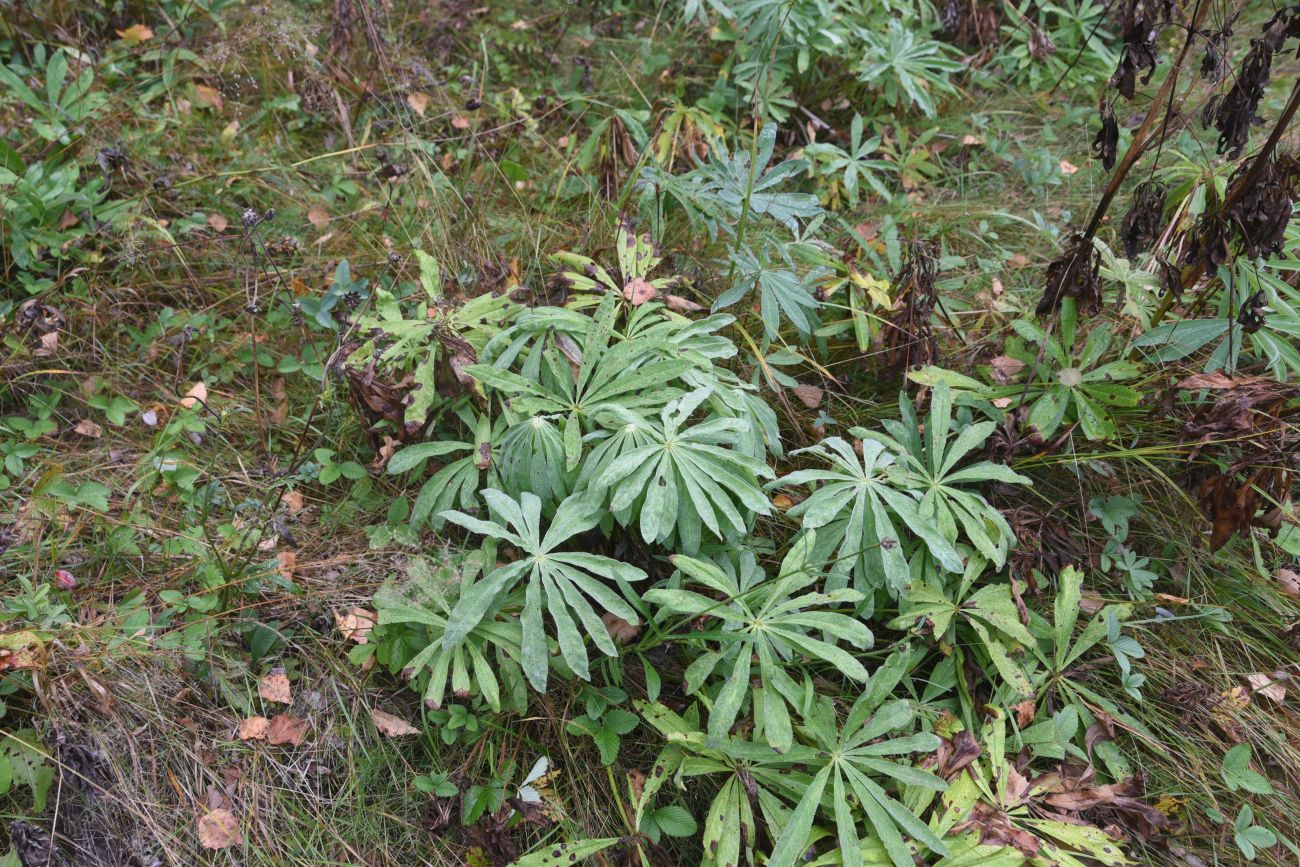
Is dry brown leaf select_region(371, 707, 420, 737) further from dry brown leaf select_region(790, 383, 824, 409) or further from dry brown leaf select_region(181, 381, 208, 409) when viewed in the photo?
dry brown leaf select_region(790, 383, 824, 409)

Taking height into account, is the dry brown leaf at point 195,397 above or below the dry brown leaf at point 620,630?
above

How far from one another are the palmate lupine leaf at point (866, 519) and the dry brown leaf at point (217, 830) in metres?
1.58

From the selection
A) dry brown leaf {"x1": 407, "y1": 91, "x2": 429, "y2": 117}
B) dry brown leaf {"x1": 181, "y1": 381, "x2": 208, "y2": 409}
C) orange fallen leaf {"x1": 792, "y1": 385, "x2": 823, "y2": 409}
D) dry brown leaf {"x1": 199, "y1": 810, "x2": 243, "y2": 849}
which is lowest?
dry brown leaf {"x1": 199, "y1": 810, "x2": 243, "y2": 849}

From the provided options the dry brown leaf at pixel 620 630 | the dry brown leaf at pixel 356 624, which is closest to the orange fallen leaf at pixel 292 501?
the dry brown leaf at pixel 356 624

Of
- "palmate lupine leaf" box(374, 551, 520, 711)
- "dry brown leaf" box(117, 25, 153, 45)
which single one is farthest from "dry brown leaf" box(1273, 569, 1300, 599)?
"dry brown leaf" box(117, 25, 153, 45)

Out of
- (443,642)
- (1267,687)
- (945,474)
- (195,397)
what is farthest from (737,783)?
(195,397)

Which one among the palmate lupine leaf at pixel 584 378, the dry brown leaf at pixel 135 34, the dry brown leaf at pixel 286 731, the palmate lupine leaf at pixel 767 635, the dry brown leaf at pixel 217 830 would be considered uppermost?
the dry brown leaf at pixel 135 34

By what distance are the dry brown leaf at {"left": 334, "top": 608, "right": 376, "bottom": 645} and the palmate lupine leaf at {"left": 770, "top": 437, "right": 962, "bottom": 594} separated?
117 centimetres

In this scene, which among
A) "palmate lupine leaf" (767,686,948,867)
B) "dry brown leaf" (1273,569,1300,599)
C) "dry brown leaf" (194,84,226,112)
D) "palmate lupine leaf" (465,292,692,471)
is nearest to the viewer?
"palmate lupine leaf" (767,686,948,867)

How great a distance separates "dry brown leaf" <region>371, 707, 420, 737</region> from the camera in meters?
2.23

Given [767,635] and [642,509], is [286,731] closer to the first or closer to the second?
[642,509]

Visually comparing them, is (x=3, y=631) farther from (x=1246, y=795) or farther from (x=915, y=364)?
(x=1246, y=795)

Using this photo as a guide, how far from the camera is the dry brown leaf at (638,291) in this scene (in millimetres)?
2646

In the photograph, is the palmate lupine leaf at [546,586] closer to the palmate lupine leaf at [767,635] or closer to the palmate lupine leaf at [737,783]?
the palmate lupine leaf at [767,635]
